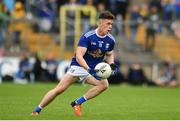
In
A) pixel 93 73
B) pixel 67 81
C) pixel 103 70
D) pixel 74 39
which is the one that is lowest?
pixel 74 39

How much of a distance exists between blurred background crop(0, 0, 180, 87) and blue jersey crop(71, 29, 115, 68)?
643 inches

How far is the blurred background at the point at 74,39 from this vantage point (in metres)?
32.8

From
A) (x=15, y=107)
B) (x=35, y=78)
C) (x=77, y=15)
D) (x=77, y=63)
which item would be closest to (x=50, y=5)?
(x=77, y=15)

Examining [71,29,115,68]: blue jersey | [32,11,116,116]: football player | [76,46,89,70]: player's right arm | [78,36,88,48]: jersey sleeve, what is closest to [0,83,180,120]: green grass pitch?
[32,11,116,116]: football player

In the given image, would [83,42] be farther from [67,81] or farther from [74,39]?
[74,39]

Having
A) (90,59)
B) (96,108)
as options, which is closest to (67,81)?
(90,59)

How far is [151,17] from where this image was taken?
34281 mm

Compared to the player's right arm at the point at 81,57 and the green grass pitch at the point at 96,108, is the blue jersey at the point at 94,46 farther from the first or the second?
the green grass pitch at the point at 96,108

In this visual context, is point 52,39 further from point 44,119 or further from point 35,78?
point 44,119

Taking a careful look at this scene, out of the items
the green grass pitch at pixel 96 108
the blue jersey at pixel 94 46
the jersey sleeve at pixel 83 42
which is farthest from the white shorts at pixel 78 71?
the green grass pitch at pixel 96 108

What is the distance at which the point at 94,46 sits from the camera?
15.8 metres

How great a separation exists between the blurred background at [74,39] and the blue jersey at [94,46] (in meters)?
16.3

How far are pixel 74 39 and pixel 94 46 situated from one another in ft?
56.3

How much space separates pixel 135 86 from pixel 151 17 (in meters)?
3.80
